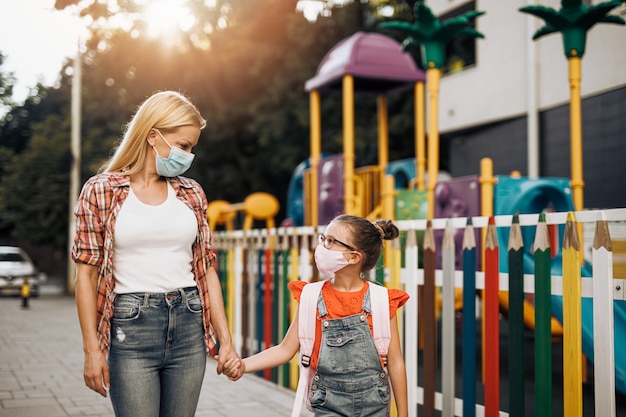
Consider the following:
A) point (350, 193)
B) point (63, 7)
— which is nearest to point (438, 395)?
point (63, 7)

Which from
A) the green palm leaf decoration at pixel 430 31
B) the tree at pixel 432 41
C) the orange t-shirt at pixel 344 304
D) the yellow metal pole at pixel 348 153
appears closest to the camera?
the orange t-shirt at pixel 344 304

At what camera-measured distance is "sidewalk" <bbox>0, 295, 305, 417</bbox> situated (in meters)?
Answer: 5.58

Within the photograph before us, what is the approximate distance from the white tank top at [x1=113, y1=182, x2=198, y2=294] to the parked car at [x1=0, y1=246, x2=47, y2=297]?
17545 mm

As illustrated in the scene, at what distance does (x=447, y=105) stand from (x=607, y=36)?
4.78m

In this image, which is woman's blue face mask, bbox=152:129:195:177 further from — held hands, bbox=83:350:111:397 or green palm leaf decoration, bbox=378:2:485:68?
green palm leaf decoration, bbox=378:2:485:68

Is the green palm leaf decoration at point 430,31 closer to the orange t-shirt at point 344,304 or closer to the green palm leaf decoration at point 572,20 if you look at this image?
the green palm leaf decoration at point 572,20

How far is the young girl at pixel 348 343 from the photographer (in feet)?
9.20

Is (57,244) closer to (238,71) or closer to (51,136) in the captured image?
(51,136)

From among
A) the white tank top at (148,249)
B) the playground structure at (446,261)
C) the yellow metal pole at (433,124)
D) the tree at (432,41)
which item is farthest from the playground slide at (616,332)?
the white tank top at (148,249)

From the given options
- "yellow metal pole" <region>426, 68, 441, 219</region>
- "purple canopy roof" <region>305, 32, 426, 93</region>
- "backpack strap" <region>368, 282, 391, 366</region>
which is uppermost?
"purple canopy roof" <region>305, 32, 426, 93</region>

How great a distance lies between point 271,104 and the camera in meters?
24.1

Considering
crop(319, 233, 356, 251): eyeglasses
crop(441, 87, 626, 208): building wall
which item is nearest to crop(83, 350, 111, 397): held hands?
crop(319, 233, 356, 251): eyeglasses

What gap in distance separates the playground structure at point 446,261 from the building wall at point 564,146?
2457 millimetres

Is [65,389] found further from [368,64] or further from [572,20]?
[368,64]
